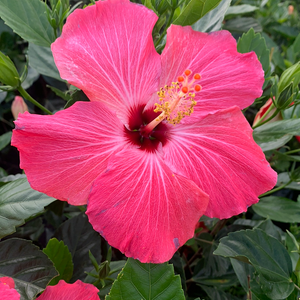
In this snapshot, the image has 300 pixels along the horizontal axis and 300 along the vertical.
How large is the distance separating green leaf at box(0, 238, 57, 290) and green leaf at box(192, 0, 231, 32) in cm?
91

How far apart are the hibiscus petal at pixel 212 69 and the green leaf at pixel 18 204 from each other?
46cm

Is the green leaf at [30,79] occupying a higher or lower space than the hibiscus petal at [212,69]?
lower

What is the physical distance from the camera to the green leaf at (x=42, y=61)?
119 cm

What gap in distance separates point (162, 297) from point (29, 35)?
0.88 metres

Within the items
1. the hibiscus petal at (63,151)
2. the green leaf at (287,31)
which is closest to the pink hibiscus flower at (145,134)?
the hibiscus petal at (63,151)

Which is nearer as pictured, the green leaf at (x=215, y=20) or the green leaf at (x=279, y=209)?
the green leaf at (x=215, y=20)

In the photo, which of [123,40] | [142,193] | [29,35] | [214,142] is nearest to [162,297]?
[142,193]

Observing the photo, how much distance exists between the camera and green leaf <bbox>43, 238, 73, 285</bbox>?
3.26ft

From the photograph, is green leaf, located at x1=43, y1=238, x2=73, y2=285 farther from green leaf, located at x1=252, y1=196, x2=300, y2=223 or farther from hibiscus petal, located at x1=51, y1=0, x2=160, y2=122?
green leaf, located at x1=252, y1=196, x2=300, y2=223

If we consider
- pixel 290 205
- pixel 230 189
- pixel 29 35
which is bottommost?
pixel 290 205

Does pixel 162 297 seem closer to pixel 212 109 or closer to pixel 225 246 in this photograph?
pixel 225 246

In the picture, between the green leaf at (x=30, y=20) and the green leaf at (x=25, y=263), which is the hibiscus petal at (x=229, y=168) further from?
the green leaf at (x=30, y=20)

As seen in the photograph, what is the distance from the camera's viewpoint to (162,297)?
0.73 m

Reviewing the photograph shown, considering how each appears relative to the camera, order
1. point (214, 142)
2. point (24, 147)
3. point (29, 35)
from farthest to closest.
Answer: point (29, 35) → point (214, 142) → point (24, 147)
